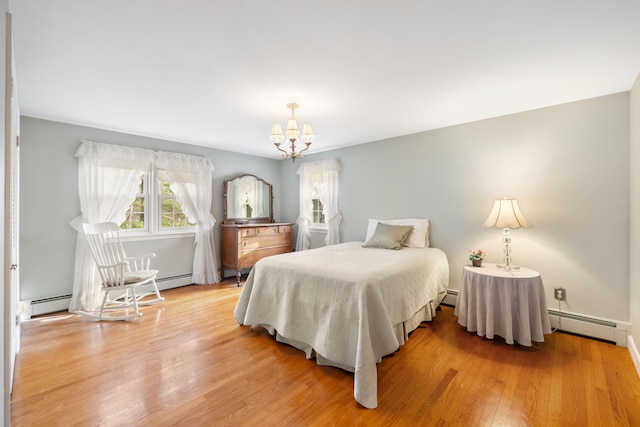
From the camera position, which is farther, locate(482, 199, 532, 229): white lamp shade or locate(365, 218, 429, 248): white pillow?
locate(365, 218, 429, 248): white pillow

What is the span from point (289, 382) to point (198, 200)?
10.7 ft

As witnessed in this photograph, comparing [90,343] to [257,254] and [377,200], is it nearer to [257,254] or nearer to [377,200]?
[257,254]

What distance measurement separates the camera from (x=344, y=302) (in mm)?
2039

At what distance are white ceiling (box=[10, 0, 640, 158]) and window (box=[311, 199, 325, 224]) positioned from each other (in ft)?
6.99

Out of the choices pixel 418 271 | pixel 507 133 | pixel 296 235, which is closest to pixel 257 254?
pixel 296 235

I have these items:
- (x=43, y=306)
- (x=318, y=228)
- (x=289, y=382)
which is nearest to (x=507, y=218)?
(x=289, y=382)

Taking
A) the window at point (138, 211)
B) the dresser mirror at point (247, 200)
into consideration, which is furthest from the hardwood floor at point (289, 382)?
the dresser mirror at point (247, 200)

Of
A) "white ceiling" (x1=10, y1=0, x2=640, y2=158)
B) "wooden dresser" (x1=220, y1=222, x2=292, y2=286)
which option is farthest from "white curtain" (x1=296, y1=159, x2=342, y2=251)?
"white ceiling" (x1=10, y1=0, x2=640, y2=158)

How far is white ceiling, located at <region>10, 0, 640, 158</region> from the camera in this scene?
1.47 meters

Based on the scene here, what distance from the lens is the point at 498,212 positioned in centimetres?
274

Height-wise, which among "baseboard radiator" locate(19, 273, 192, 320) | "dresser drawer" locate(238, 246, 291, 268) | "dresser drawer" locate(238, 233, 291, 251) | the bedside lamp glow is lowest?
"baseboard radiator" locate(19, 273, 192, 320)

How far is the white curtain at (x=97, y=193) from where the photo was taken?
10.8ft

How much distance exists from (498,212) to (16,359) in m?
4.43

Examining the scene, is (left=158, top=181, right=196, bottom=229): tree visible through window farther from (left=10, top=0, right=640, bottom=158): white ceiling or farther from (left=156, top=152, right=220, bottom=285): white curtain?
(left=10, top=0, right=640, bottom=158): white ceiling
